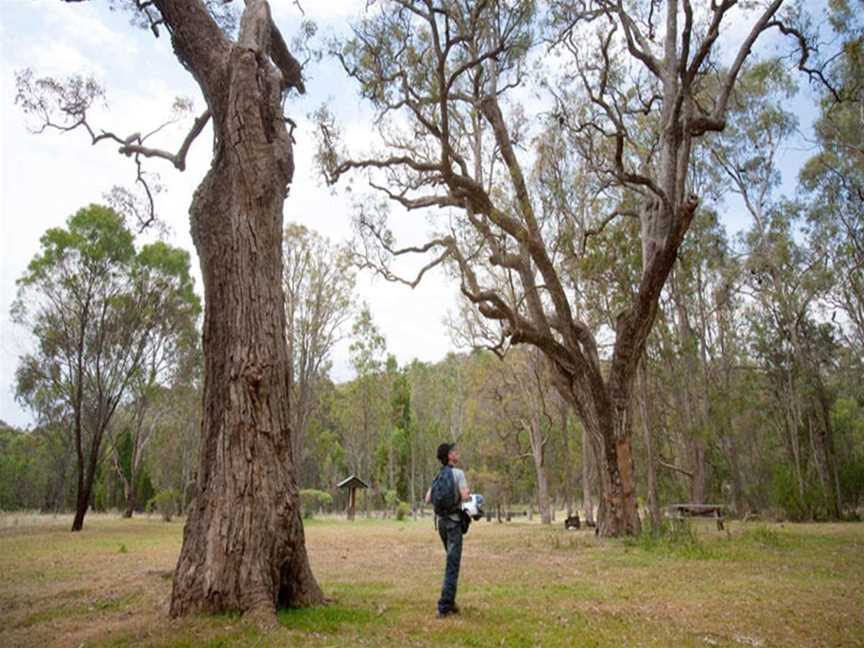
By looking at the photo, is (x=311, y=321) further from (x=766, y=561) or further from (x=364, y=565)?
(x=766, y=561)

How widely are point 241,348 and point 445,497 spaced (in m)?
2.52

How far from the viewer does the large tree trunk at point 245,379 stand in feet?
17.9

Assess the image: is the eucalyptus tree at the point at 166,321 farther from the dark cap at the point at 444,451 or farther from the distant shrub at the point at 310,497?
the dark cap at the point at 444,451

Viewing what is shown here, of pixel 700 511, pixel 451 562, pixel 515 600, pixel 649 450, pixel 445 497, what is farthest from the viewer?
pixel 649 450

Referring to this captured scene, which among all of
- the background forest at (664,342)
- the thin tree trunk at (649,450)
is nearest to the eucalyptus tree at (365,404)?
the background forest at (664,342)

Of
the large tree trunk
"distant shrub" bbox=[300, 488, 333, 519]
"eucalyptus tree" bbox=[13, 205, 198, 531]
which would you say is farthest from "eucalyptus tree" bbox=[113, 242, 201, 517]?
the large tree trunk

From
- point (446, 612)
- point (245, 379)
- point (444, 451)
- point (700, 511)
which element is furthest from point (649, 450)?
point (245, 379)

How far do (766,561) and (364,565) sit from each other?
6.74 meters

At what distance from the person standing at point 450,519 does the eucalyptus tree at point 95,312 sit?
2134 centimetres

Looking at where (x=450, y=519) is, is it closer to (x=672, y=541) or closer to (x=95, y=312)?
(x=672, y=541)

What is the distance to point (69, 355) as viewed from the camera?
950 inches

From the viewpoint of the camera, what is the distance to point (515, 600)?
6691 mm

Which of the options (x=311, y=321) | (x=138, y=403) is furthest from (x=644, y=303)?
(x=138, y=403)

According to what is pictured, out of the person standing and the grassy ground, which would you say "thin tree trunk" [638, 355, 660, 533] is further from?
the person standing
